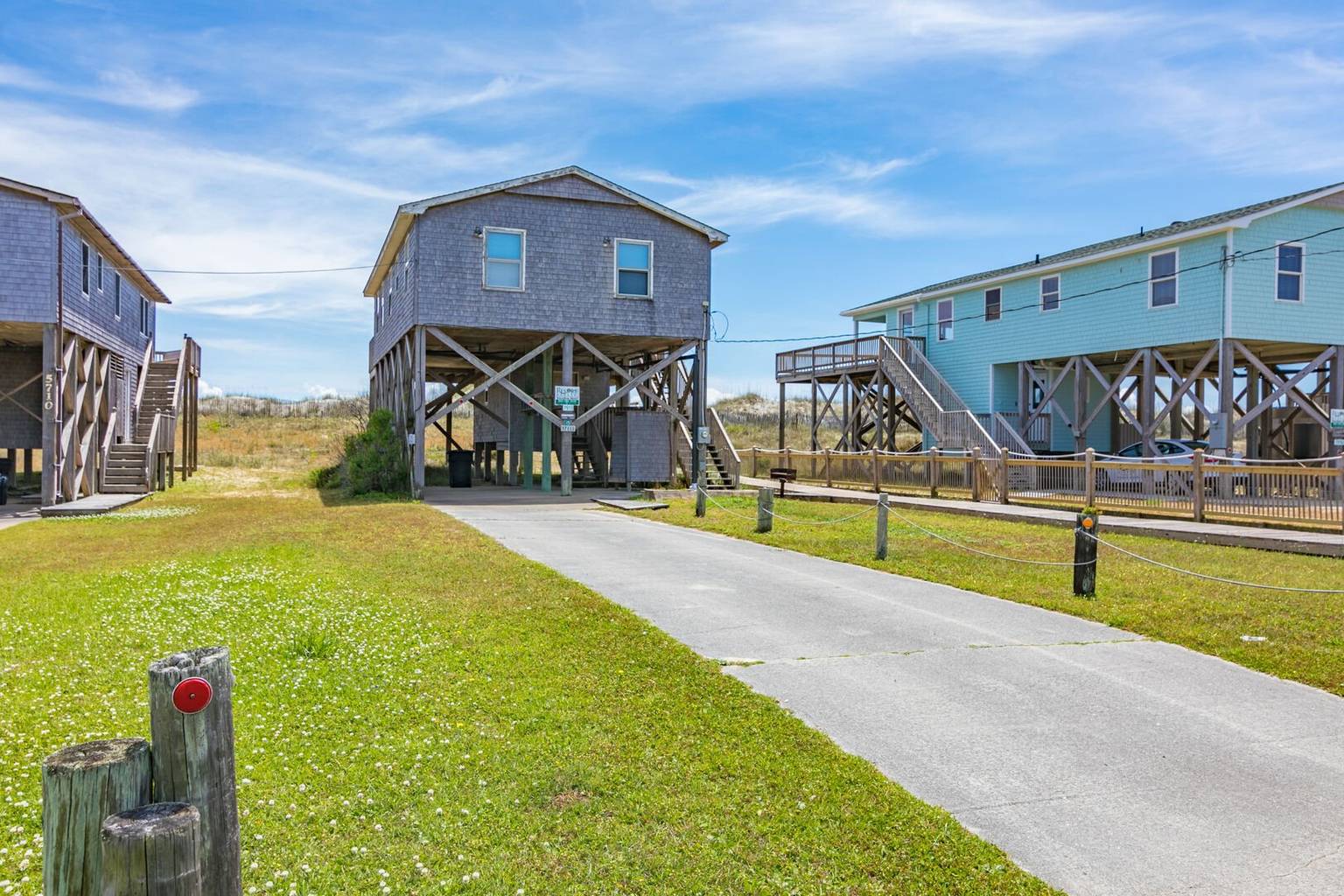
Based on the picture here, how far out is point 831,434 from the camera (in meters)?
59.7

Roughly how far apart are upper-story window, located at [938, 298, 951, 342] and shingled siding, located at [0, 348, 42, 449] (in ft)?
98.3

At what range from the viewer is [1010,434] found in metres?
31.3

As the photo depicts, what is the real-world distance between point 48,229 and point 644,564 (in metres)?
17.4

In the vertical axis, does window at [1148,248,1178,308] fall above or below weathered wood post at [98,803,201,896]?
above

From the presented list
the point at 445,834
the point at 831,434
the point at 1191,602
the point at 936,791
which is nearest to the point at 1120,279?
the point at 1191,602

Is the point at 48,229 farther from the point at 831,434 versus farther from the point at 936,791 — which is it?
the point at 831,434

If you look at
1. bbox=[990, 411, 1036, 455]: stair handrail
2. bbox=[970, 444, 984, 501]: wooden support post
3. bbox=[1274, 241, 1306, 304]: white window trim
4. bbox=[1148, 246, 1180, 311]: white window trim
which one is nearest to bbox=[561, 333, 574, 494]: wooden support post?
bbox=[970, 444, 984, 501]: wooden support post

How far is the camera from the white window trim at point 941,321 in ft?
115

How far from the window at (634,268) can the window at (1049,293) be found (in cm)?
1315

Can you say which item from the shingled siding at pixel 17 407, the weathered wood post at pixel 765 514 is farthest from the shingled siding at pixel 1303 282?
the shingled siding at pixel 17 407

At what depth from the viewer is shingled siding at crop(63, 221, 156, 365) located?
905 inches

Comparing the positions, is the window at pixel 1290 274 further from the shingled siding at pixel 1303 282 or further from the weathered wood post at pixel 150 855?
the weathered wood post at pixel 150 855

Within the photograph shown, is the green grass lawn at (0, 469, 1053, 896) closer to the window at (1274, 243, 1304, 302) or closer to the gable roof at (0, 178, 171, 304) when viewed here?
the gable roof at (0, 178, 171, 304)

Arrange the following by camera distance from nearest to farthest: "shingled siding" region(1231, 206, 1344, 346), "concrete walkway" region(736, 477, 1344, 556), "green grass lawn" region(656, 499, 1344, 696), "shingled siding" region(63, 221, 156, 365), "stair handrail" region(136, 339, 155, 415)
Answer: "green grass lawn" region(656, 499, 1344, 696), "concrete walkway" region(736, 477, 1344, 556), "shingled siding" region(63, 221, 156, 365), "shingled siding" region(1231, 206, 1344, 346), "stair handrail" region(136, 339, 155, 415)
